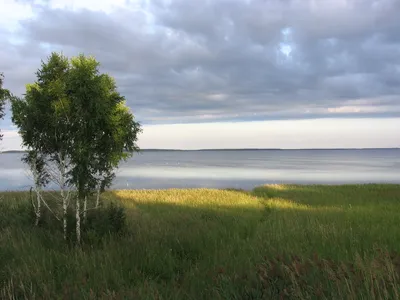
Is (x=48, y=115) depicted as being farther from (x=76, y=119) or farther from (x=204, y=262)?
(x=204, y=262)

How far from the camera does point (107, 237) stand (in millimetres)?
9547

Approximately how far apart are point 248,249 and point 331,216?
7561 mm

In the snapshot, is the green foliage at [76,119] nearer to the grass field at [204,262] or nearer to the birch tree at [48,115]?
the birch tree at [48,115]

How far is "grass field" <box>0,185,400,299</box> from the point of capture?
4734mm

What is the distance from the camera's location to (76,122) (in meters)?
9.15

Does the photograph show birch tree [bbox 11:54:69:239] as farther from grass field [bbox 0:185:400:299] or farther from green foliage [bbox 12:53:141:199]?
grass field [bbox 0:185:400:299]

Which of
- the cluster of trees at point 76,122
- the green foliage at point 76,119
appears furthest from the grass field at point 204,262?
the green foliage at point 76,119

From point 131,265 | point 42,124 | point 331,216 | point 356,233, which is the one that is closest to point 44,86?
point 42,124

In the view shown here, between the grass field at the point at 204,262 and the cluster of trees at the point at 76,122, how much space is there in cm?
157

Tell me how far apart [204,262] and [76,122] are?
5065 millimetres

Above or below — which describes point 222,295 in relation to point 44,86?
below

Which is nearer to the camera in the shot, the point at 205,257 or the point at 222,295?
the point at 222,295

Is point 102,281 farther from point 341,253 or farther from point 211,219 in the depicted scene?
point 211,219

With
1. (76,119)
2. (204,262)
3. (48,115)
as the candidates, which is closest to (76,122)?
(76,119)
